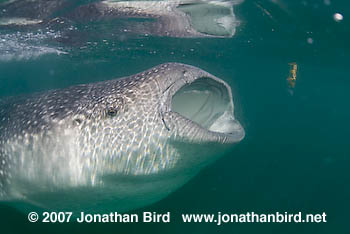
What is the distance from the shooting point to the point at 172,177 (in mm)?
3355

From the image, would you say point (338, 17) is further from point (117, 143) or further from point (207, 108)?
point (117, 143)

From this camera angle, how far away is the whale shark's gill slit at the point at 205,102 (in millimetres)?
3424

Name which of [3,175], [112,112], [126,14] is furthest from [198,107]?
[126,14]

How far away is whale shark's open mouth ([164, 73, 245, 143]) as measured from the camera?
9.44 feet

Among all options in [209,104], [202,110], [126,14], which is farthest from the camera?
[126,14]

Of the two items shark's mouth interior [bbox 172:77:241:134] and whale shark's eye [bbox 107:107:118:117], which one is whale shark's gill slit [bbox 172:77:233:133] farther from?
whale shark's eye [bbox 107:107:118:117]

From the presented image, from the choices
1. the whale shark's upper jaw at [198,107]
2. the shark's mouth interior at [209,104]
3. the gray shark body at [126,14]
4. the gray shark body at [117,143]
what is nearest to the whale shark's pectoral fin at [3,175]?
the gray shark body at [117,143]

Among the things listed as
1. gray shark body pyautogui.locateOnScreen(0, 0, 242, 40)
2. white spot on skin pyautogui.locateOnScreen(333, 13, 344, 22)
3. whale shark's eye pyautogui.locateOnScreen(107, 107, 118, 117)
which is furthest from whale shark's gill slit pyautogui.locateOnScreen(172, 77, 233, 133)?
white spot on skin pyautogui.locateOnScreen(333, 13, 344, 22)

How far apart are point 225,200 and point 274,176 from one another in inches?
341

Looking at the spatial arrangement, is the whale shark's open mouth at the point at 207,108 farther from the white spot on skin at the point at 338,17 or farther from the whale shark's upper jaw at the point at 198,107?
the white spot on skin at the point at 338,17

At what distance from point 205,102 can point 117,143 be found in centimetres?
139

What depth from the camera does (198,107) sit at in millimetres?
3961

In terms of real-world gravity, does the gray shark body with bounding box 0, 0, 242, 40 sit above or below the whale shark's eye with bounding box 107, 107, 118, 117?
above

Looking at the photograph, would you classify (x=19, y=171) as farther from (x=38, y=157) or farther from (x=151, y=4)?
(x=151, y=4)
